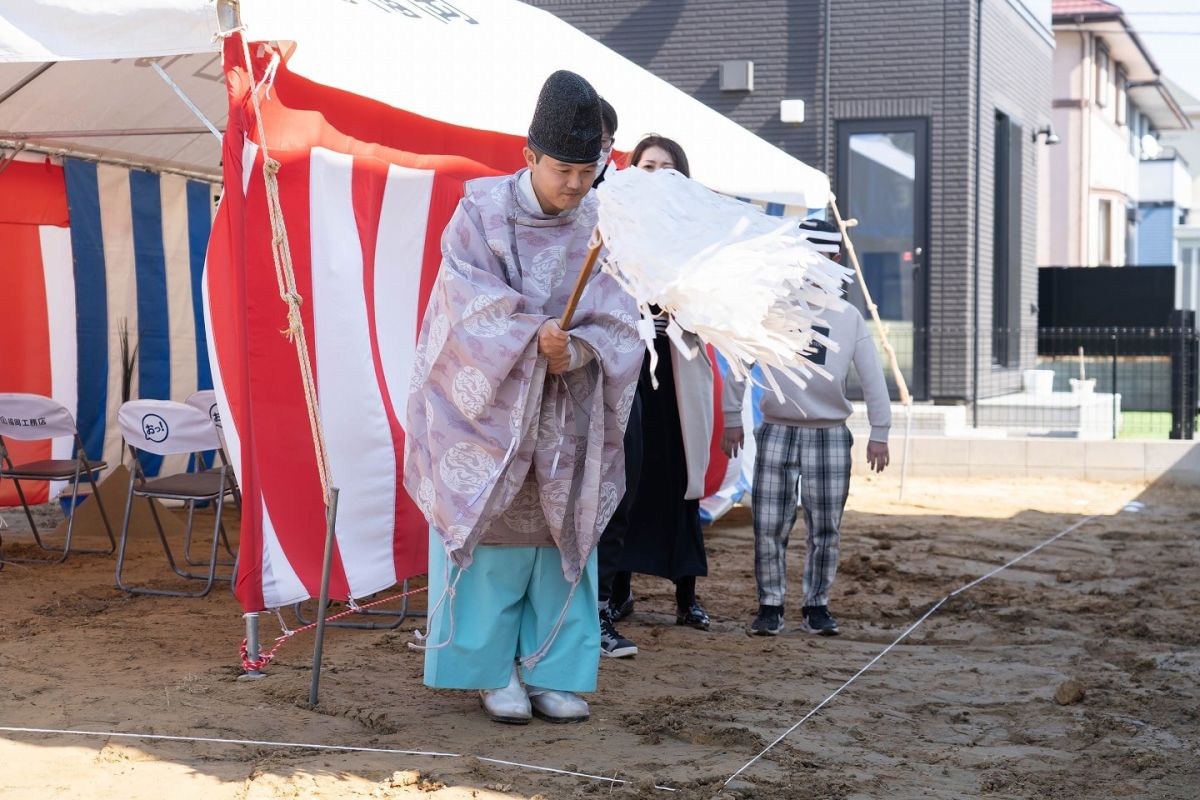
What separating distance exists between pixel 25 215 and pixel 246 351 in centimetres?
349

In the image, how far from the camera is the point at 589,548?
11.9 feet

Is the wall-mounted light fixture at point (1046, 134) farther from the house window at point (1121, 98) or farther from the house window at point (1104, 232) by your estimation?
the house window at point (1121, 98)

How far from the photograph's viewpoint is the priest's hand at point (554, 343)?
329cm

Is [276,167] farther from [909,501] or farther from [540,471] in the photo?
[909,501]

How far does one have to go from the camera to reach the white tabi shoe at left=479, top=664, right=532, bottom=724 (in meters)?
3.66

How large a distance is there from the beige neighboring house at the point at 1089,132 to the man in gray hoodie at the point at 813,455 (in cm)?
1562

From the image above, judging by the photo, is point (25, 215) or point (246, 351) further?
point (25, 215)

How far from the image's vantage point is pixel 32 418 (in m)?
5.95

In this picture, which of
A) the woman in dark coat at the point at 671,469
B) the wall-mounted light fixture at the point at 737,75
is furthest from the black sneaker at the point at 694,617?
the wall-mounted light fixture at the point at 737,75

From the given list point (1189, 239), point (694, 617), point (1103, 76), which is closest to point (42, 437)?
point (694, 617)

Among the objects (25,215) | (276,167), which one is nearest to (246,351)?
(276,167)

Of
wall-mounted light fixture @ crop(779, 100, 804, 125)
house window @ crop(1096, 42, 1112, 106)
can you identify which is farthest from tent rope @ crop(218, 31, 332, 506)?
house window @ crop(1096, 42, 1112, 106)

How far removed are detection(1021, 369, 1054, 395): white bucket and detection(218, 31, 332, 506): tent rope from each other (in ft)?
38.3

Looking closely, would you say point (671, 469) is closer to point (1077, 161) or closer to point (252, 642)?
point (252, 642)
